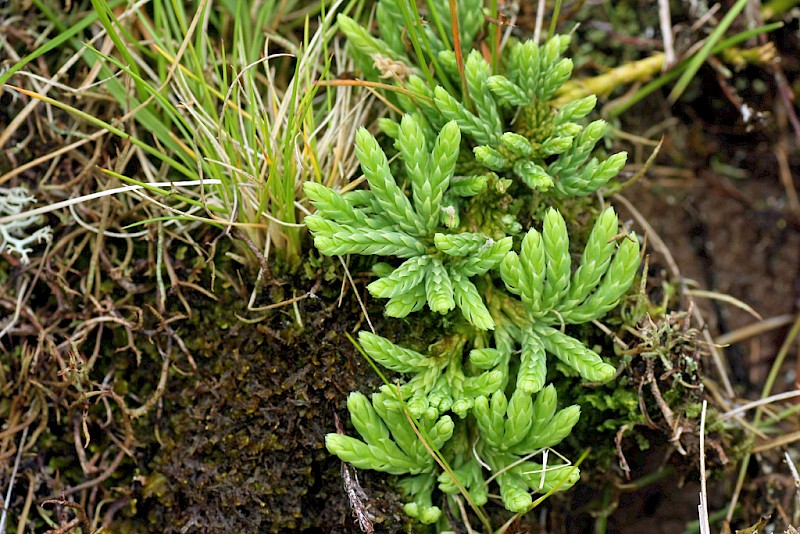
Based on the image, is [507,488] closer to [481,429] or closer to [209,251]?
[481,429]

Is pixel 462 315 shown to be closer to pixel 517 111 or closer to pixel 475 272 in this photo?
pixel 475 272

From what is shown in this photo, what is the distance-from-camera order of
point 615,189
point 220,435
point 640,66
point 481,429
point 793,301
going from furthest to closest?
point 793,301
point 640,66
point 615,189
point 220,435
point 481,429

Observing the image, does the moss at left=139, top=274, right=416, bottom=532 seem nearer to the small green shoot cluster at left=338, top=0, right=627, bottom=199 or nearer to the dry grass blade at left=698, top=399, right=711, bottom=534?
the small green shoot cluster at left=338, top=0, right=627, bottom=199

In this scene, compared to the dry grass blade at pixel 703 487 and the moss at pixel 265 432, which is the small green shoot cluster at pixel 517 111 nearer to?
the moss at pixel 265 432

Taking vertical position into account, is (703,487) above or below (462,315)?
below

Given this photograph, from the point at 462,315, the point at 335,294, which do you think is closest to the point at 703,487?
the point at 462,315

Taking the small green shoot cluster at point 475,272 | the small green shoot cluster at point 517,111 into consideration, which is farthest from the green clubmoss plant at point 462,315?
the small green shoot cluster at point 517,111

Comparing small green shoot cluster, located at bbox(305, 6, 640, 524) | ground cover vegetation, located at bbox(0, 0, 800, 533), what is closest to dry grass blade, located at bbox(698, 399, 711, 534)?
ground cover vegetation, located at bbox(0, 0, 800, 533)

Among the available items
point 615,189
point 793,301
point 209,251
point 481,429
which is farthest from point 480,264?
point 793,301
